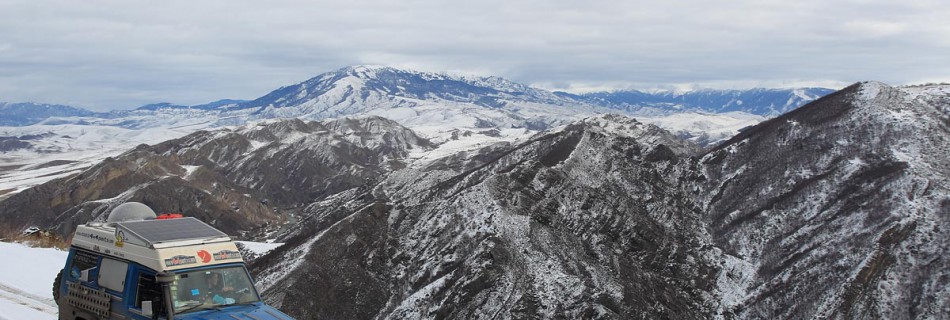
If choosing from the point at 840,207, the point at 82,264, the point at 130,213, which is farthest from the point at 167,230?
the point at 840,207

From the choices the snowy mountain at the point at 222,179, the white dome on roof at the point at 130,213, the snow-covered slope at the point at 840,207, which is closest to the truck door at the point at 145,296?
the white dome on roof at the point at 130,213

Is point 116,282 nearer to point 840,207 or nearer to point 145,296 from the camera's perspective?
point 145,296

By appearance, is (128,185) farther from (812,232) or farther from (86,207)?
(812,232)

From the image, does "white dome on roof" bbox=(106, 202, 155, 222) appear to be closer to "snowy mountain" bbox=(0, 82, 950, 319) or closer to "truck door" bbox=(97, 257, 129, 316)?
"truck door" bbox=(97, 257, 129, 316)

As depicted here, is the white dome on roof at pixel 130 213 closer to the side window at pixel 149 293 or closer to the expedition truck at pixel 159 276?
the expedition truck at pixel 159 276

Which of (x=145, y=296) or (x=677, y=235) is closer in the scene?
(x=145, y=296)

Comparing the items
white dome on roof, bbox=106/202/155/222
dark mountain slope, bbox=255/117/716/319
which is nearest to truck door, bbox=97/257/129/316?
white dome on roof, bbox=106/202/155/222
